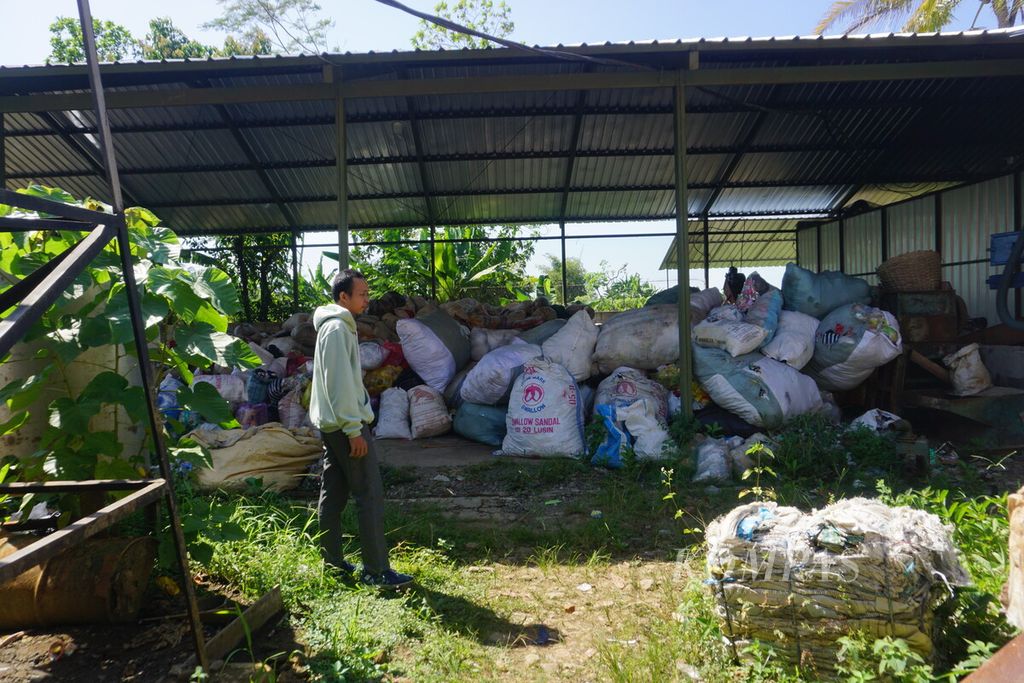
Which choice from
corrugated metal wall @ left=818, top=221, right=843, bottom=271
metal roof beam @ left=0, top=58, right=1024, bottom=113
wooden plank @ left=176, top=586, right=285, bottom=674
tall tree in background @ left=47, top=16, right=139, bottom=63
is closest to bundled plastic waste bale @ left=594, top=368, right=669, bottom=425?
metal roof beam @ left=0, top=58, right=1024, bottom=113

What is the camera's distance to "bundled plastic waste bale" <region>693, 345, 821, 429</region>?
534 centimetres

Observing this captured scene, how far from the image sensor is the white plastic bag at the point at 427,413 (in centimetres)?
603

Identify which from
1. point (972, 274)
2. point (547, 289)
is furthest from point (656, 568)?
point (547, 289)

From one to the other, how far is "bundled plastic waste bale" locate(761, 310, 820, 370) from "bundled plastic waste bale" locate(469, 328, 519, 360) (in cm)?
238

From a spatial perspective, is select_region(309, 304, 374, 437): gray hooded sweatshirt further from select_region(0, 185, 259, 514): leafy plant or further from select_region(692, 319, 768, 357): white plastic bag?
select_region(692, 319, 768, 357): white plastic bag

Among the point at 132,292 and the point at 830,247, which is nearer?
the point at 132,292

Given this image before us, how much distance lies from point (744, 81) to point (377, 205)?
5332 millimetres

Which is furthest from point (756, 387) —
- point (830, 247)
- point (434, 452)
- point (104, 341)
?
point (830, 247)

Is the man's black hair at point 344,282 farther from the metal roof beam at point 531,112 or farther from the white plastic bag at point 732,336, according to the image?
the metal roof beam at point 531,112

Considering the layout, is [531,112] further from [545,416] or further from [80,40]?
[80,40]

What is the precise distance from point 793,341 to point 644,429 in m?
1.52

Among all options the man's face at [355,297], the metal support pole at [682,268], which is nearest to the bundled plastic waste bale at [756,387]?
the metal support pole at [682,268]

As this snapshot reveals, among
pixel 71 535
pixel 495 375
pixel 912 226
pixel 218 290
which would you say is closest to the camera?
pixel 71 535

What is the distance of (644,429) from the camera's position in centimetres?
524
